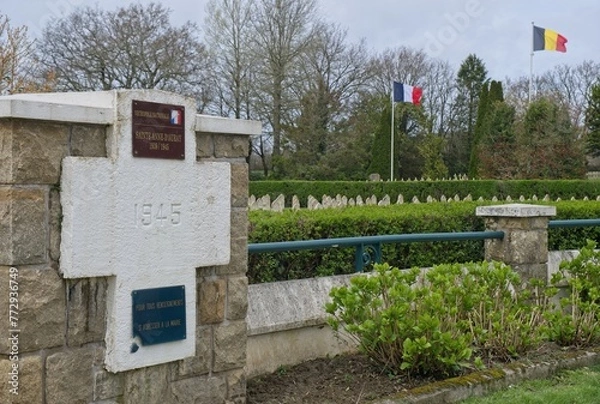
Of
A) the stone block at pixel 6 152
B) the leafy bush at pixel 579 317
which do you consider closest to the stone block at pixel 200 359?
the stone block at pixel 6 152

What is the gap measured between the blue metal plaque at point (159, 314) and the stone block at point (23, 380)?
1.63ft

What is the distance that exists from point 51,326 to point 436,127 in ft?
139

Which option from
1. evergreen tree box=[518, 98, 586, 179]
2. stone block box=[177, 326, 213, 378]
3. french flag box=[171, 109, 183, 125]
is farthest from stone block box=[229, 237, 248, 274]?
evergreen tree box=[518, 98, 586, 179]

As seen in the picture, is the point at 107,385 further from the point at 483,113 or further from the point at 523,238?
the point at 483,113

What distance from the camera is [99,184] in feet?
10.4

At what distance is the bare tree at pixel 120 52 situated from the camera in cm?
2989

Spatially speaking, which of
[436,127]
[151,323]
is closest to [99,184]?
[151,323]

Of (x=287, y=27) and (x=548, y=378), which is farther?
(x=287, y=27)

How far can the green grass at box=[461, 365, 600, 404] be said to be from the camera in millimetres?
4363

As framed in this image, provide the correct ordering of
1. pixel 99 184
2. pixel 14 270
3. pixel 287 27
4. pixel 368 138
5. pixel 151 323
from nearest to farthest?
pixel 14 270 < pixel 99 184 < pixel 151 323 < pixel 287 27 < pixel 368 138

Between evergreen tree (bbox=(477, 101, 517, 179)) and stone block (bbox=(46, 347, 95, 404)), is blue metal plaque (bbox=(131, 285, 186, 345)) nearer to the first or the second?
stone block (bbox=(46, 347, 95, 404))

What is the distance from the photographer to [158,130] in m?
3.41

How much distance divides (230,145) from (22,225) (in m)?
1.24

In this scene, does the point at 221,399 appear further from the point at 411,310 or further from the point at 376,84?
the point at 376,84
